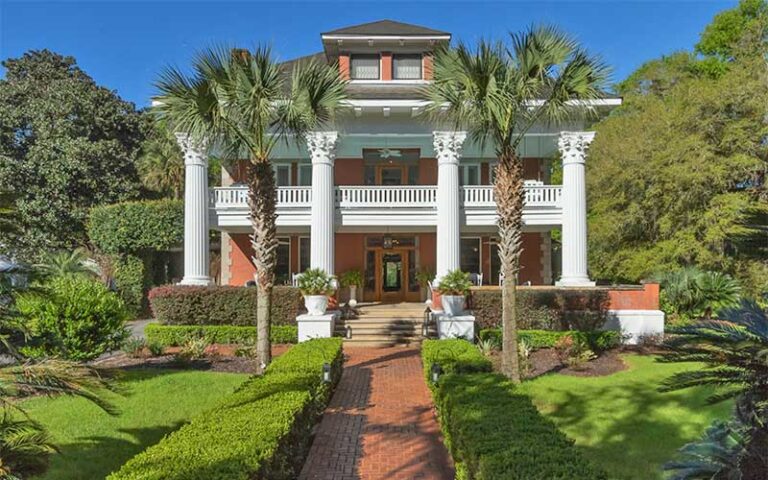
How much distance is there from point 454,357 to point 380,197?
10266mm

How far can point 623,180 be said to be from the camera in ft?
75.8

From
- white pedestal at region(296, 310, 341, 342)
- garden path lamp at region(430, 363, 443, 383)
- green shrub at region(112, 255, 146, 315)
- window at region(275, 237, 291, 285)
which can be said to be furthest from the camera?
green shrub at region(112, 255, 146, 315)

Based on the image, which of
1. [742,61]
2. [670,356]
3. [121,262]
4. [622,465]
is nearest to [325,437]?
[622,465]

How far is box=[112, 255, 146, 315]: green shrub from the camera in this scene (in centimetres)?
2217

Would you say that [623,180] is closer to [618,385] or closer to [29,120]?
[618,385]

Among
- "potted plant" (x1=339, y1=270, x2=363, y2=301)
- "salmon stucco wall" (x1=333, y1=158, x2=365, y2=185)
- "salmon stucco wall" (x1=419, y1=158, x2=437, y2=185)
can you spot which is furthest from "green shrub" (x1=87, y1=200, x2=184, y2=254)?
"salmon stucco wall" (x1=419, y1=158, x2=437, y2=185)

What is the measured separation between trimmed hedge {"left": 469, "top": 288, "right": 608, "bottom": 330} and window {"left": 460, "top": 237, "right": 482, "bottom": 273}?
620 centimetres

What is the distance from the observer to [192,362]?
12.3 m

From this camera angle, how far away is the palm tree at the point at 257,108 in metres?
9.62

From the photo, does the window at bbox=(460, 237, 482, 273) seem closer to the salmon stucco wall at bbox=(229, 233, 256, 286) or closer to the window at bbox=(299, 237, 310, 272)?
the window at bbox=(299, 237, 310, 272)

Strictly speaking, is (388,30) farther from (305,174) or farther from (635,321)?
(635,321)

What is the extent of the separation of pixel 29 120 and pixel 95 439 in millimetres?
27253

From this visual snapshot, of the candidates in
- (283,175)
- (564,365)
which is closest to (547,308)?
(564,365)

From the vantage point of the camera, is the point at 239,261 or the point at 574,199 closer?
the point at 574,199
